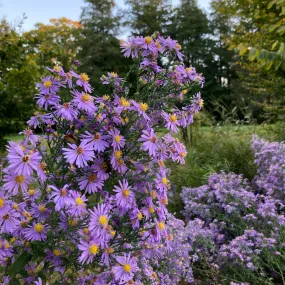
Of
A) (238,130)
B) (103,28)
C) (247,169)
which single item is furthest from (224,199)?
(103,28)

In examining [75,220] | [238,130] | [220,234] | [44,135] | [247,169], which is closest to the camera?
[75,220]

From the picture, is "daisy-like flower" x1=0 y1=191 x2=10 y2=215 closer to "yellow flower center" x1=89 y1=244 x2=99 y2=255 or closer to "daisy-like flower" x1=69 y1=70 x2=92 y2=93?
"yellow flower center" x1=89 y1=244 x2=99 y2=255

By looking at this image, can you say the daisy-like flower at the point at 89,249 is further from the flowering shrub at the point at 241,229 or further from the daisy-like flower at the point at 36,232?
the flowering shrub at the point at 241,229

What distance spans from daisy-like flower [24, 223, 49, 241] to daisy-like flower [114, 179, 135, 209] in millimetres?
262

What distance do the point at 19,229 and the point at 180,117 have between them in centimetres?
71

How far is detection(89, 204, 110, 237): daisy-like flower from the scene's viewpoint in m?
1.19

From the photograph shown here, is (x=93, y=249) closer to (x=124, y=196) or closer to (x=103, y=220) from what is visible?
(x=103, y=220)

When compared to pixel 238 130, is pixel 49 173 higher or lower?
higher

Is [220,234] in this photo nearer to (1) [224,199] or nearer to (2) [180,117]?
(1) [224,199]

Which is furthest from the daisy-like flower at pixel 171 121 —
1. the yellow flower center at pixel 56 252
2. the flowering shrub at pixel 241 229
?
the flowering shrub at pixel 241 229

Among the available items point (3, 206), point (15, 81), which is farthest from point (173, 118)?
point (15, 81)

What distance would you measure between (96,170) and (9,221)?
33cm

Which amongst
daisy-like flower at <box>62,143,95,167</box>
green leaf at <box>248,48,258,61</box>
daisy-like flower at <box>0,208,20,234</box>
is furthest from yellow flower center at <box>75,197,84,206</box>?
green leaf at <box>248,48,258,61</box>

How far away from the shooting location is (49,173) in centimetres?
136
